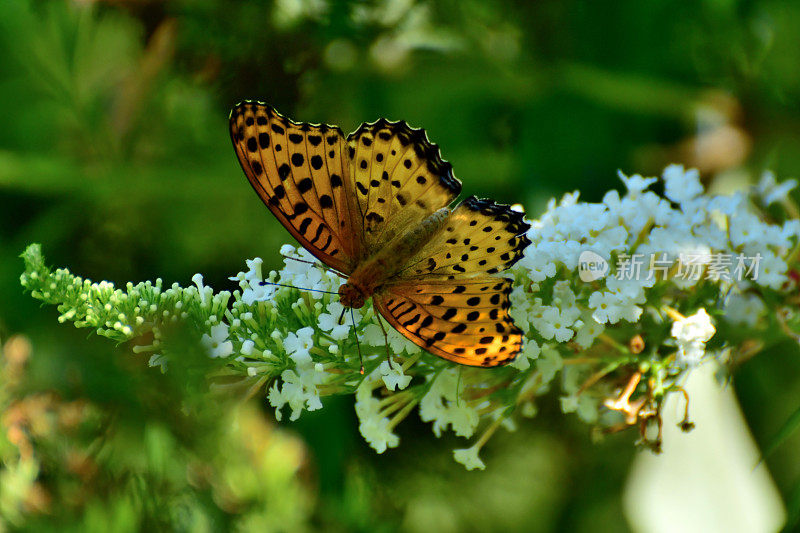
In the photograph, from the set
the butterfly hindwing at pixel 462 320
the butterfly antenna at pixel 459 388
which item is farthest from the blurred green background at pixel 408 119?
the butterfly hindwing at pixel 462 320

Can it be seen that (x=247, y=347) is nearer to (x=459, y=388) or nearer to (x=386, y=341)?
(x=386, y=341)

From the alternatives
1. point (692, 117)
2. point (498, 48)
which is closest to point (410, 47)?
point (498, 48)

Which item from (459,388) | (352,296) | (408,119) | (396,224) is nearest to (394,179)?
(396,224)

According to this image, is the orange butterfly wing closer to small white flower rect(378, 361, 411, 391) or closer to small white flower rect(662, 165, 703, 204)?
small white flower rect(378, 361, 411, 391)

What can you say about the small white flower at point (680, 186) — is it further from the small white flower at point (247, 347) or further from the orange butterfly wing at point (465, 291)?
the small white flower at point (247, 347)

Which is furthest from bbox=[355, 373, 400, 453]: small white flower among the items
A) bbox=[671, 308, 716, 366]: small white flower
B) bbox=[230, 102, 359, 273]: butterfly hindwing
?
bbox=[671, 308, 716, 366]: small white flower
